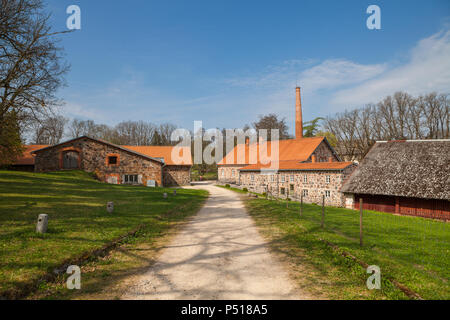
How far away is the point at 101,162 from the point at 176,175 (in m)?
10.9

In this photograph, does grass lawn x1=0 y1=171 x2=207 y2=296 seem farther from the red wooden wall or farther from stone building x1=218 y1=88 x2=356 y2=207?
stone building x1=218 y1=88 x2=356 y2=207

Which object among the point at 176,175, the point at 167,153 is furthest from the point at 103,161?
the point at 176,175

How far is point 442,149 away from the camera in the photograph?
2392cm

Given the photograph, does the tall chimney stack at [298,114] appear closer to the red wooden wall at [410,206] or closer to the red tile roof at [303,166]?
the red tile roof at [303,166]

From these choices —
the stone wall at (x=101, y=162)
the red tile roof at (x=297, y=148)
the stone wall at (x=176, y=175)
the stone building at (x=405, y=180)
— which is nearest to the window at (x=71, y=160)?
the stone wall at (x=101, y=162)

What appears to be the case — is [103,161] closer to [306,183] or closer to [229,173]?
[229,173]

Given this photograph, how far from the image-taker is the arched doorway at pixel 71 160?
3359 centimetres

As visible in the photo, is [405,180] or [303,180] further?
[303,180]

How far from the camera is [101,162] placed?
110ft

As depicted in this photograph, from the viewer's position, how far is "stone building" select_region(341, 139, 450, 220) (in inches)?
818

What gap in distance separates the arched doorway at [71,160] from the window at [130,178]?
21.9 ft

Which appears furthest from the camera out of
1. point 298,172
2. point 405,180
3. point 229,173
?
point 229,173

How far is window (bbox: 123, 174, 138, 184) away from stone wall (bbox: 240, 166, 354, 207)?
1577 cm
